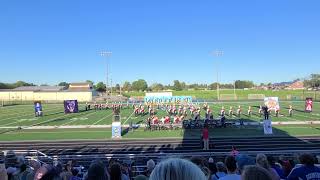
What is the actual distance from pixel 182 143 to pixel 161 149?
2.63 metres

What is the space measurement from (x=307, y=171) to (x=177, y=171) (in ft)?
12.8

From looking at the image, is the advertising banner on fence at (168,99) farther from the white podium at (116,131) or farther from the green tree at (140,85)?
the green tree at (140,85)

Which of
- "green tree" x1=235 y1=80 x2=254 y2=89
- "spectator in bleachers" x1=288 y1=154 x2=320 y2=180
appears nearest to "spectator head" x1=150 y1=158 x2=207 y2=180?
"spectator in bleachers" x1=288 y1=154 x2=320 y2=180

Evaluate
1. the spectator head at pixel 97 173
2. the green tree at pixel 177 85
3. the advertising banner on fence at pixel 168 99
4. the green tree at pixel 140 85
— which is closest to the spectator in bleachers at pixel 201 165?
the spectator head at pixel 97 173

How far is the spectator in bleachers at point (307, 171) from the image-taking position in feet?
18.5

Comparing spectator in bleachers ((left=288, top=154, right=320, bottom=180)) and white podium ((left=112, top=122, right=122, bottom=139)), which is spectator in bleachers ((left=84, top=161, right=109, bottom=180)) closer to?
spectator in bleachers ((left=288, top=154, right=320, bottom=180))

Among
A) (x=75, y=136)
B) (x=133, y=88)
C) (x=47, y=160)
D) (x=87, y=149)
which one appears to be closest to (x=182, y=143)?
(x=87, y=149)

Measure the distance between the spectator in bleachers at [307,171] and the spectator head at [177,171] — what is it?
3.74 m

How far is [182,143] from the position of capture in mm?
25797

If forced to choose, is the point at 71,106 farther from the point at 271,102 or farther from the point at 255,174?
the point at 255,174

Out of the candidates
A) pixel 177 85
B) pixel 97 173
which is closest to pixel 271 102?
pixel 97 173

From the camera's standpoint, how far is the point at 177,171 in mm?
2367

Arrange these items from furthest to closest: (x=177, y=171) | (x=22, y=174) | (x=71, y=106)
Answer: (x=71, y=106) → (x=22, y=174) → (x=177, y=171)

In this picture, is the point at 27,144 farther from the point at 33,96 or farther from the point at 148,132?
the point at 33,96
